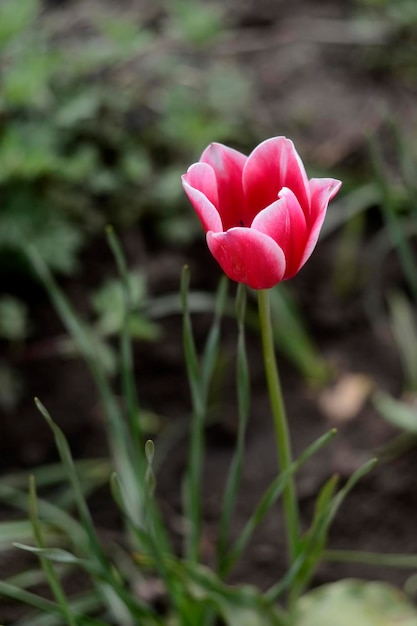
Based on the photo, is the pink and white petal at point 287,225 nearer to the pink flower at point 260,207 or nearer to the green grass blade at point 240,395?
the pink flower at point 260,207

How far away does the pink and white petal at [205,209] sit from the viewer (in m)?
0.86

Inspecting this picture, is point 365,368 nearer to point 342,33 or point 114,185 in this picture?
point 114,185

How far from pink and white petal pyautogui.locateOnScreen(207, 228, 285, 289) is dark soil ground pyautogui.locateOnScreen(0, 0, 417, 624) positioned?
2.33ft

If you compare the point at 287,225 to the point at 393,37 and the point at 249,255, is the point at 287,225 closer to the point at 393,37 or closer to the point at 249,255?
the point at 249,255

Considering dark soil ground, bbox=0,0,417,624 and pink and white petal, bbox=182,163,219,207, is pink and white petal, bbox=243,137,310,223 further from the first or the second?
dark soil ground, bbox=0,0,417,624

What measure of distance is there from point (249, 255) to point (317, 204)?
10 centimetres

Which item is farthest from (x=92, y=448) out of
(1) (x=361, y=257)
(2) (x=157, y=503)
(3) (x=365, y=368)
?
(1) (x=361, y=257)

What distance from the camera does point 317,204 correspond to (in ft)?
2.97

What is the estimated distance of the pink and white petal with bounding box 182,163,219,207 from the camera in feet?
2.95

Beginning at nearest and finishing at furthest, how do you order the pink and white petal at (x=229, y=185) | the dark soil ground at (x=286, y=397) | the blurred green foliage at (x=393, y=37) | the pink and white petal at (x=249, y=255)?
the pink and white petal at (x=249, y=255), the pink and white petal at (x=229, y=185), the dark soil ground at (x=286, y=397), the blurred green foliage at (x=393, y=37)

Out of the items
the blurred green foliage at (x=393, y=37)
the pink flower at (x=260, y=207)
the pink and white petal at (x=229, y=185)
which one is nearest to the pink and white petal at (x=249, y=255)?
the pink flower at (x=260, y=207)

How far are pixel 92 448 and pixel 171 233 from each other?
490 mm

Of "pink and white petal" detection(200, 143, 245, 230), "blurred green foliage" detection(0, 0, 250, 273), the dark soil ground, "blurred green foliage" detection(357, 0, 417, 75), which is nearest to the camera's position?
"pink and white petal" detection(200, 143, 245, 230)

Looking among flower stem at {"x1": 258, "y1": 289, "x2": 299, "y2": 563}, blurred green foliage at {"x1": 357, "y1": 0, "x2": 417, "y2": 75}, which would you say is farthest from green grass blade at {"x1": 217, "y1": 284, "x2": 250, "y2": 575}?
blurred green foliage at {"x1": 357, "y1": 0, "x2": 417, "y2": 75}
